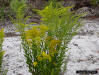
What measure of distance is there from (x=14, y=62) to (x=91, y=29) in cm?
266

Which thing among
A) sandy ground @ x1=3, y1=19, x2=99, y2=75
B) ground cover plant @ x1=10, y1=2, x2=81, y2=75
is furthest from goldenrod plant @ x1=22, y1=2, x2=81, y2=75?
sandy ground @ x1=3, y1=19, x2=99, y2=75

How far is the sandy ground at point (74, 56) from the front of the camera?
2.45 m

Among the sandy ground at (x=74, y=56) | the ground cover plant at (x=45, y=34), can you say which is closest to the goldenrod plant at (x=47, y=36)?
the ground cover plant at (x=45, y=34)

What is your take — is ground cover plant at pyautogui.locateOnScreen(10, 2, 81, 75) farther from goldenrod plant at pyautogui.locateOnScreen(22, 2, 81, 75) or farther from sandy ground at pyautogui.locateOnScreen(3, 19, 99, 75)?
sandy ground at pyautogui.locateOnScreen(3, 19, 99, 75)

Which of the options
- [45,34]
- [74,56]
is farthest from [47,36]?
[74,56]

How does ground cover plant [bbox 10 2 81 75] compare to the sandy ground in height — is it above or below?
above

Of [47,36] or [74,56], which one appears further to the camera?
[74,56]

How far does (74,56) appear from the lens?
2832 mm

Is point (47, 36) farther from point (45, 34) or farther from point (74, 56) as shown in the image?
point (74, 56)

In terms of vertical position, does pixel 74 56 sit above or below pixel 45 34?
below

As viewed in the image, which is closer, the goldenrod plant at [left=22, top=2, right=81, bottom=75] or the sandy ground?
the goldenrod plant at [left=22, top=2, right=81, bottom=75]

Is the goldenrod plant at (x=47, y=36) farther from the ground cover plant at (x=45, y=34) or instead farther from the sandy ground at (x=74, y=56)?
the sandy ground at (x=74, y=56)

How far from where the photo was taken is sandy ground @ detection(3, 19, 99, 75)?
96.6 inches

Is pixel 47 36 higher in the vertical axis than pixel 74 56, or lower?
higher
